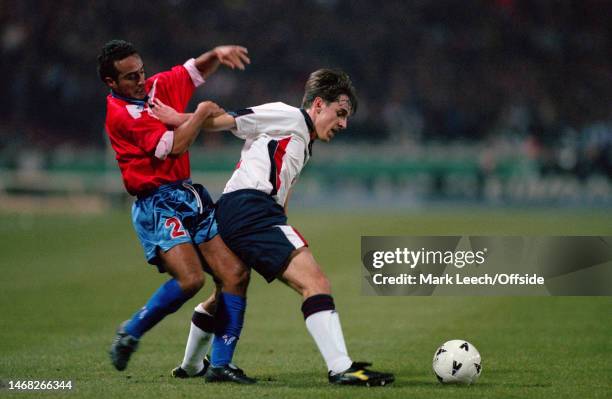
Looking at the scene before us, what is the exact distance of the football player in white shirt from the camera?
19.0ft

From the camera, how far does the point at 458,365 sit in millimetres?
6090

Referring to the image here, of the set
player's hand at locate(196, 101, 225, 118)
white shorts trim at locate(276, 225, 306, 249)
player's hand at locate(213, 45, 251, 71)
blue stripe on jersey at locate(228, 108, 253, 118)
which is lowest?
white shorts trim at locate(276, 225, 306, 249)

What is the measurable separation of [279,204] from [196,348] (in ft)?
3.71

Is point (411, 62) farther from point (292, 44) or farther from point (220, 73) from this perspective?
point (220, 73)

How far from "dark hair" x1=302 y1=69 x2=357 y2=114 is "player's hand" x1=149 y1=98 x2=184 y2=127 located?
86cm

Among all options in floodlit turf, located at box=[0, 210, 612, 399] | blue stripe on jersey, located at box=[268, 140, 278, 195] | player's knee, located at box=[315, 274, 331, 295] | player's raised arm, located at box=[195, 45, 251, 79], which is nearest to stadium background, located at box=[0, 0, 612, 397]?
floodlit turf, located at box=[0, 210, 612, 399]

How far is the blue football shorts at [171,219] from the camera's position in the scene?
6145 millimetres

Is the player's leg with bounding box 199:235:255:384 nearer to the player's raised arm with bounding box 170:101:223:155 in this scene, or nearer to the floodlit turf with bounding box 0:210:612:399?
the floodlit turf with bounding box 0:210:612:399

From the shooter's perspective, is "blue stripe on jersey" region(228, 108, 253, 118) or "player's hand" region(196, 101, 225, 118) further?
"blue stripe on jersey" region(228, 108, 253, 118)

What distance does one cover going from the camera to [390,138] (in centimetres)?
3038

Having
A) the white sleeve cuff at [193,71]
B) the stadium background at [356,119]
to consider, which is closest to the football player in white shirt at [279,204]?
the white sleeve cuff at [193,71]

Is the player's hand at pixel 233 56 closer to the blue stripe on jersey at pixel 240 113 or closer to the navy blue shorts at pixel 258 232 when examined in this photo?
the blue stripe on jersey at pixel 240 113

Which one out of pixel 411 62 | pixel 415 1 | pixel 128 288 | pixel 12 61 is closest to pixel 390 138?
pixel 411 62

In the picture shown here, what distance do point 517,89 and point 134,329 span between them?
28.0 m
